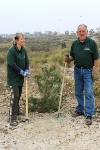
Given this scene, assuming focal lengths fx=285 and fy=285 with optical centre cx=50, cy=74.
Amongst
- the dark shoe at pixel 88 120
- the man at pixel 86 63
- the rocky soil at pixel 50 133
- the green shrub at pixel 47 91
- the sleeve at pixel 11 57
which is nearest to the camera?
the rocky soil at pixel 50 133

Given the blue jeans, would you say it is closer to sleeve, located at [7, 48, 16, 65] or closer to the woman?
the woman

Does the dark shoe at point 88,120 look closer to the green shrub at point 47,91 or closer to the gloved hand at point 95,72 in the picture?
the gloved hand at point 95,72

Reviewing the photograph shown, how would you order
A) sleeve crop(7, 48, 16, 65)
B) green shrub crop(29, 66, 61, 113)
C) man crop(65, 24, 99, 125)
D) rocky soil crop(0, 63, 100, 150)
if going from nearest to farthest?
rocky soil crop(0, 63, 100, 150), sleeve crop(7, 48, 16, 65), man crop(65, 24, 99, 125), green shrub crop(29, 66, 61, 113)

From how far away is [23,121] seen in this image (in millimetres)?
5996

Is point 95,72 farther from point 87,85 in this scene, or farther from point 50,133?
point 50,133

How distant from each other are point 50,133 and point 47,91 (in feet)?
4.55

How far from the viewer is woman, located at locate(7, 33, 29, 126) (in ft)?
18.4

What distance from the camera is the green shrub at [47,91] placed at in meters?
→ 6.57

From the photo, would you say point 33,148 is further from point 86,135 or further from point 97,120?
point 97,120

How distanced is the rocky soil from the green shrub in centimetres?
19

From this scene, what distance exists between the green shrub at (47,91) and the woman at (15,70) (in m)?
0.73

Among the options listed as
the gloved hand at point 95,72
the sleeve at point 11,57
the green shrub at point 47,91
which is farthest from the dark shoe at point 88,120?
the sleeve at point 11,57

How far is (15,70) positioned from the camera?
5.64m

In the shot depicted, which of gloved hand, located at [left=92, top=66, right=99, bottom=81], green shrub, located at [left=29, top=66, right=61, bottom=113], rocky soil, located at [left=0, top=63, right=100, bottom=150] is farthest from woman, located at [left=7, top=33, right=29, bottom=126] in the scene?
gloved hand, located at [left=92, top=66, right=99, bottom=81]
